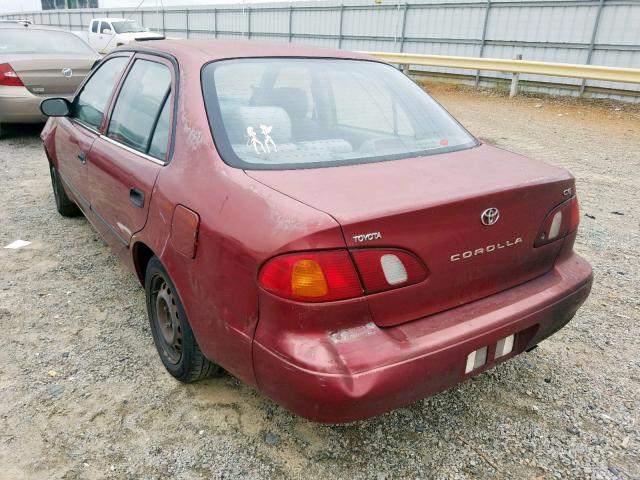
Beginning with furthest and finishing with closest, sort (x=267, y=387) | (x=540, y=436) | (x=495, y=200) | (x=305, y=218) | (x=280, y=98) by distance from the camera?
(x=280, y=98), (x=540, y=436), (x=495, y=200), (x=267, y=387), (x=305, y=218)

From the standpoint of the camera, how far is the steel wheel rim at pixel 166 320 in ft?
8.30

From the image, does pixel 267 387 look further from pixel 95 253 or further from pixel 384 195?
pixel 95 253

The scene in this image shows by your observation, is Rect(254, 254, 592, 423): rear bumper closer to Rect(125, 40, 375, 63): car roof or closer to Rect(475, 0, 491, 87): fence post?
Rect(125, 40, 375, 63): car roof

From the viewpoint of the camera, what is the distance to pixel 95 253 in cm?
416

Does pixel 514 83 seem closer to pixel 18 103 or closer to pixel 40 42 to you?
pixel 40 42

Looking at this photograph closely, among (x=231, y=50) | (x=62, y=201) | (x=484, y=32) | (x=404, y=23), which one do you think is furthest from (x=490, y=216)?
(x=404, y=23)

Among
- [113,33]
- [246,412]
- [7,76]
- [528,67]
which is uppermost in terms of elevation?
[113,33]

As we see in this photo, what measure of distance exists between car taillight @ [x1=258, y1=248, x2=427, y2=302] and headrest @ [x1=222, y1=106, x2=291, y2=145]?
0.72m

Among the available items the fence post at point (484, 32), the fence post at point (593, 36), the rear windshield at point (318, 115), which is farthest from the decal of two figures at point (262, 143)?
the fence post at point (484, 32)

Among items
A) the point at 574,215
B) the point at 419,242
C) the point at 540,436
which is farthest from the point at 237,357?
the point at 574,215

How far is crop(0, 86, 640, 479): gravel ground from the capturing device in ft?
7.07

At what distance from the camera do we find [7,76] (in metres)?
7.07

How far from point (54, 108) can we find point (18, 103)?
4147 mm

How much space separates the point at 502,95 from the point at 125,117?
468 inches
